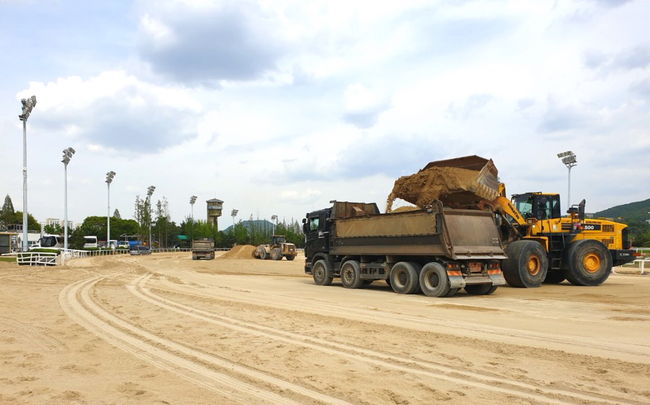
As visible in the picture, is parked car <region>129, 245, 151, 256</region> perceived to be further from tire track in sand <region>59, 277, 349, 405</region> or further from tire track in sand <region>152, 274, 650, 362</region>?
tire track in sand <region>59, 277, 349, 405</region>

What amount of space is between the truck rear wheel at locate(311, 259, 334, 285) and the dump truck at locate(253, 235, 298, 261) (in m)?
31.1

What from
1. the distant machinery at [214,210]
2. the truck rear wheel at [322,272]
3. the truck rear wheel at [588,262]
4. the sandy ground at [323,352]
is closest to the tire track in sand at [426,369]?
the sandy ground at [323,352]

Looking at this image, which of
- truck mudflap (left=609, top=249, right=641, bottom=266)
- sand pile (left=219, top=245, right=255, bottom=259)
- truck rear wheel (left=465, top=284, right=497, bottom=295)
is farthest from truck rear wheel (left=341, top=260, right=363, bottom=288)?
sand pile (left=219, top=245, right=255, bottom=259)

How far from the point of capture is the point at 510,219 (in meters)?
19.9

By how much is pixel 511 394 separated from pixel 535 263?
47.2 ft

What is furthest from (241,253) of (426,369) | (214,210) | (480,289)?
(214,210)

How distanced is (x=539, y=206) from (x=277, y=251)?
1384 inches

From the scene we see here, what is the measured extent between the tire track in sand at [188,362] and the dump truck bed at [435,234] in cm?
927

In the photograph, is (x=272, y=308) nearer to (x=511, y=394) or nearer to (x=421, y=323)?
(x=421, y=323)

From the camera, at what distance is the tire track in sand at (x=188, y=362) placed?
575cm

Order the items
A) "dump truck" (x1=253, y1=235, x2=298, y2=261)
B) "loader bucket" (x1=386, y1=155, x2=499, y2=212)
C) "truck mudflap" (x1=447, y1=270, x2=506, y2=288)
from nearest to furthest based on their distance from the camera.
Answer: "truck mudflap" (x1=447, y1=270, x2=506, y2=288)
"loader bucket" (x1=386, y1=155, x2=499, y2=212)
"dump truck" (x1=253, y1=235, x2=298, y2=261)

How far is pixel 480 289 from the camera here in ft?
57.1

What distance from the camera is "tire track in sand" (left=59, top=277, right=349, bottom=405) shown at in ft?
18.9

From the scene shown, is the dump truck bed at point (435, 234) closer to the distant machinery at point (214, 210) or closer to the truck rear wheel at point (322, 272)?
the truck rear wheel at point (322, 272)
